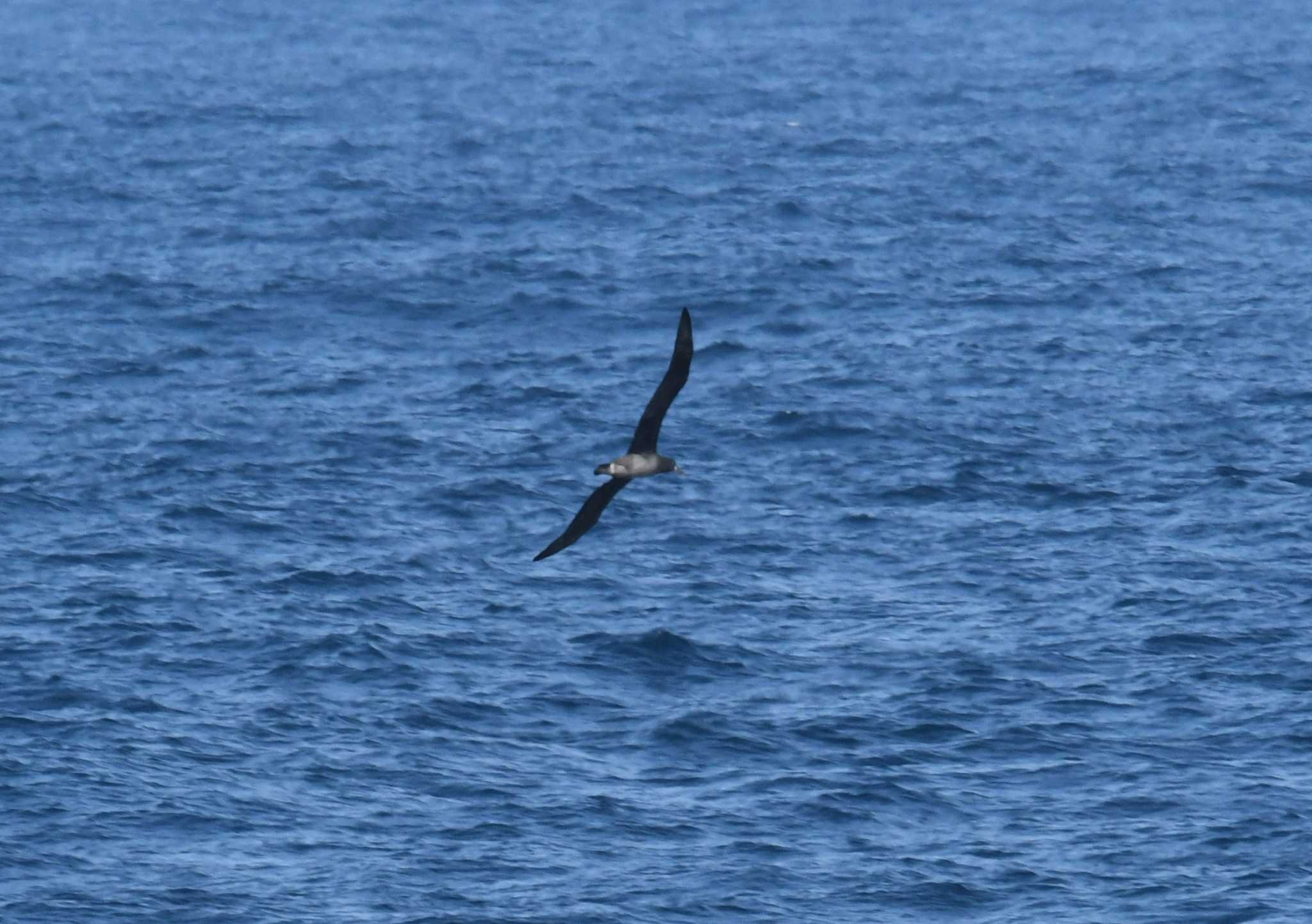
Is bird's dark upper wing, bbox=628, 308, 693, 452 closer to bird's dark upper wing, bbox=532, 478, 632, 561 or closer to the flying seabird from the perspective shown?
the flying seabird

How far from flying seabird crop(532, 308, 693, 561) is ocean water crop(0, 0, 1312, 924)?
11.7 metres

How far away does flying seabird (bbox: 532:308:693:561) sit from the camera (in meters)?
24.6

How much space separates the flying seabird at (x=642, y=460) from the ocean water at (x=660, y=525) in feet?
38.5

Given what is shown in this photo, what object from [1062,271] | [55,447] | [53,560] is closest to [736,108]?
[1062,271]

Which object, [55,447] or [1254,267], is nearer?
[55,447]

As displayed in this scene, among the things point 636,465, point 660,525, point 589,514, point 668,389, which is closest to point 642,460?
point 636,465

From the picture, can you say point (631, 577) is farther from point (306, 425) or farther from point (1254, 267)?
point (1254, 267)

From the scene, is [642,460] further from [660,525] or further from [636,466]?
[660,525]

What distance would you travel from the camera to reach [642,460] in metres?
26.3

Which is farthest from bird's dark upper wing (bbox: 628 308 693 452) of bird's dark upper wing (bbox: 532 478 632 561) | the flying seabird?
bird's dark upper wing (bbox: 532 478 632 561)

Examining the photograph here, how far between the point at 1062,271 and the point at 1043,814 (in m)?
31.3

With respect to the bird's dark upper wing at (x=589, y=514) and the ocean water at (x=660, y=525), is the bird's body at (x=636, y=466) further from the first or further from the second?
the ocean water at (x=660, y=525)

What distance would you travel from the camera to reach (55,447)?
53.2 metres

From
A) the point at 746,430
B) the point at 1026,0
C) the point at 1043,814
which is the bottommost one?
the point at 1043,814
